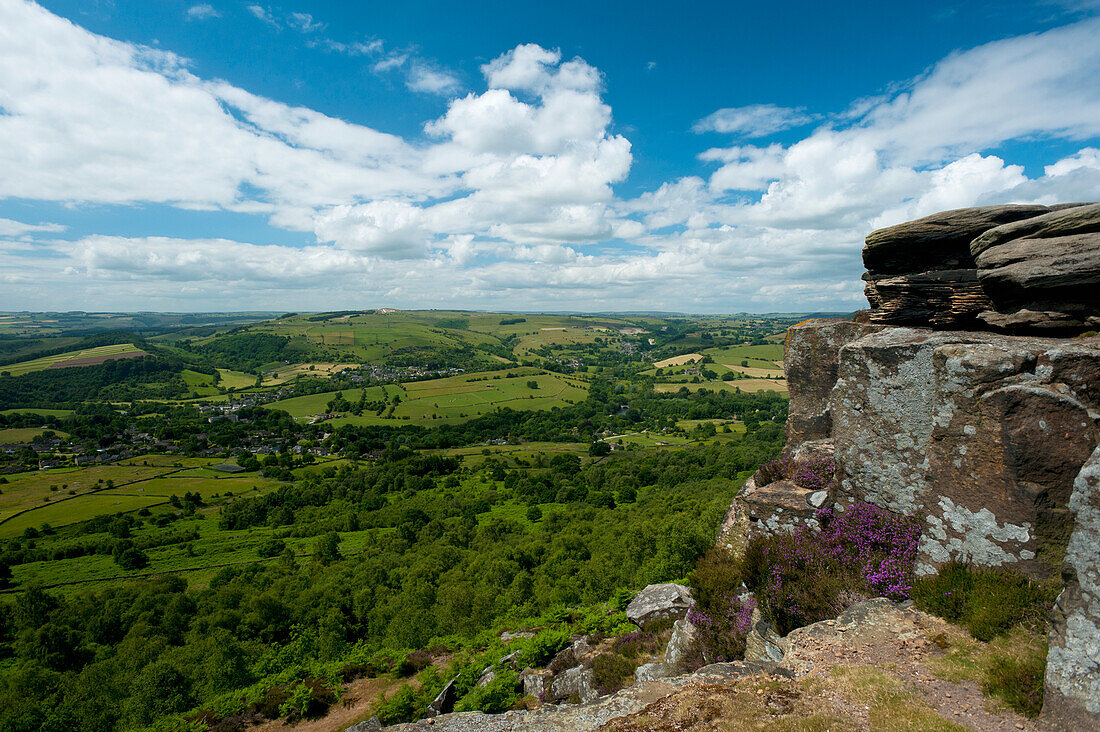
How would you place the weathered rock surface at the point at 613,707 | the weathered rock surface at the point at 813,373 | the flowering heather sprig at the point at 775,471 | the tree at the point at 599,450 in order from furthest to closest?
1. the tree at the point at 599,450
2. the weathered rock surface at the point at 813,373
3. the flowering heather sprig at the point at 775,471
4. the weathered rock surface at the point at 613,707

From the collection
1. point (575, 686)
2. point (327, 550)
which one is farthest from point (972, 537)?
point (327, 550)

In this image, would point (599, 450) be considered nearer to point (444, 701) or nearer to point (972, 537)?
point (444, 701)

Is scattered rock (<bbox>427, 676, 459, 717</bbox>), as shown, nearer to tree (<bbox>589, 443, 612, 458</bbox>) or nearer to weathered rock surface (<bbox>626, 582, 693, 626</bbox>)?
weathered rock surface (<bbox>626, 582, 693, 626</bbox>)

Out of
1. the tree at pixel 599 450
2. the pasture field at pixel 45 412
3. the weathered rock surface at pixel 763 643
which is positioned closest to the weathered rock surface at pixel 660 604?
the weathered rock surface at pixel 763 643

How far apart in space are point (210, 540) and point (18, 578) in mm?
18592

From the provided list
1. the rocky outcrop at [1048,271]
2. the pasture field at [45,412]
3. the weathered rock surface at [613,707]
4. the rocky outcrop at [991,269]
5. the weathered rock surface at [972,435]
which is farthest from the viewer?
the pasture field at [45,412]

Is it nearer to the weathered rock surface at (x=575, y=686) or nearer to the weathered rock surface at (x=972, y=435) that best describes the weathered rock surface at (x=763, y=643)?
the weathered rock surface at (x=972, y=435)

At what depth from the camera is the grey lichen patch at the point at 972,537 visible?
24.2 ft

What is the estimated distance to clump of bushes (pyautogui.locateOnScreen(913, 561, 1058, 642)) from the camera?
22.6 feet

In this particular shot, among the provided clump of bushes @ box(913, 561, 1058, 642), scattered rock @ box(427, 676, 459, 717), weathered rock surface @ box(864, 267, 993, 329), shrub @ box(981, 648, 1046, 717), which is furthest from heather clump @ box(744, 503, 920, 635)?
scattered rock @ box(427, 676, 459, 717)

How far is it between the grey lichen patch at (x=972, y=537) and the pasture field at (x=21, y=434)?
178576mm

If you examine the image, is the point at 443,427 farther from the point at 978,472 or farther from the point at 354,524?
the point at 978,472

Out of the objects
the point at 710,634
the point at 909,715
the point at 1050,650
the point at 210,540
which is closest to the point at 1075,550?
the point at 1050,650

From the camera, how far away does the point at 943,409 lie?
848cm
